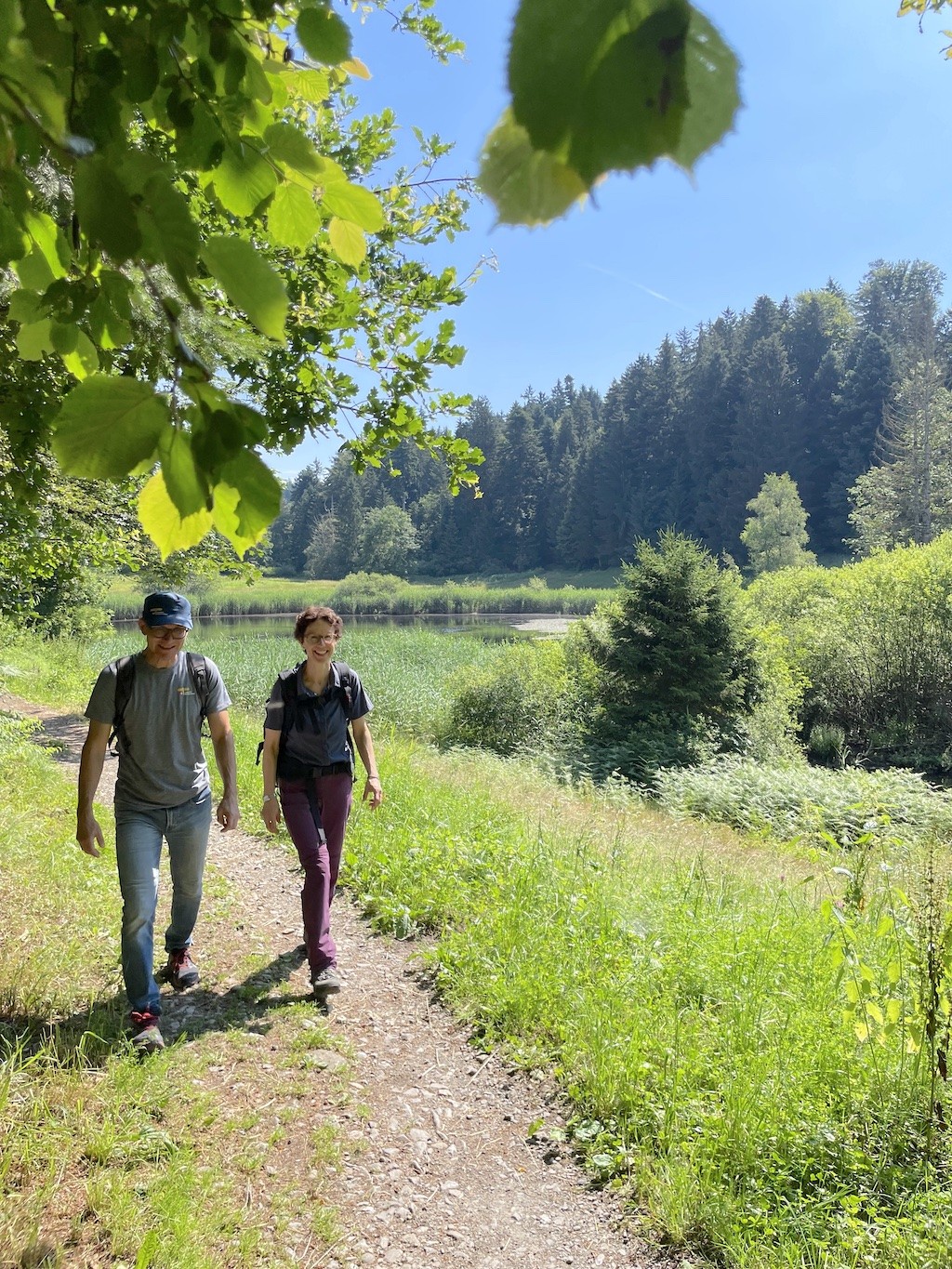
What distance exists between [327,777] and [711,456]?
66.7m

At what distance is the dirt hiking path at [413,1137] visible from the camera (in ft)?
8.32

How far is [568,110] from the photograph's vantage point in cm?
45

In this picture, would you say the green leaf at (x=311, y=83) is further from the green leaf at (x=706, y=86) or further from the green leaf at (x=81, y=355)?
the green leaf at (x=706, y=86)

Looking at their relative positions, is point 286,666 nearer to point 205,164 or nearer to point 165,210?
point 205,164

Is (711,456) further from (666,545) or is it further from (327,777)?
(327,777)

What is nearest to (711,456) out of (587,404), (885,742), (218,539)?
(587,404)

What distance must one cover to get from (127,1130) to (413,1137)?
1.09 m

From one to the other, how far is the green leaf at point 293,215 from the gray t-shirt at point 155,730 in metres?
2.58

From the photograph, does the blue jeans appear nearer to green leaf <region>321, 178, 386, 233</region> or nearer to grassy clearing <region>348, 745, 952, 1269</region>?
grassy clearing <region>348, 745, 952, 1269</region>

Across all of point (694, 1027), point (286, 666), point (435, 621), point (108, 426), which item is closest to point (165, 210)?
point (108, 426)

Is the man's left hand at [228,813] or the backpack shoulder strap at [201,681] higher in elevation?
the backpack shoulder strap at [201,681]

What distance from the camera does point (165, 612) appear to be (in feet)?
10.8

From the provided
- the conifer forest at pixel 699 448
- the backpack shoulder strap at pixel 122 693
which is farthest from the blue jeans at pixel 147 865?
the conifer forest at pixel 699 448

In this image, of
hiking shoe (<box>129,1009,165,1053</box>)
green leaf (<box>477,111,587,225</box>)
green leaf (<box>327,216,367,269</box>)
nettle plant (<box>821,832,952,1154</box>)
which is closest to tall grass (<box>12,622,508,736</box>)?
hiking shoe (<box>129,1009,165,1053</box>)
